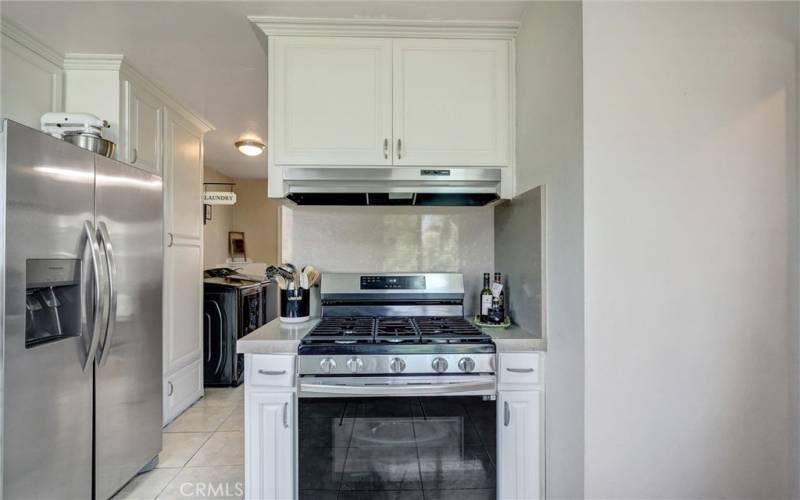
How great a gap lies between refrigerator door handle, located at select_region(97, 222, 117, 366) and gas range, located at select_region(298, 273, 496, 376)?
3.22 feet

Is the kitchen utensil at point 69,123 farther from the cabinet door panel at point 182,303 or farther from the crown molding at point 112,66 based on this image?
the cabinet door panel at point 182,303

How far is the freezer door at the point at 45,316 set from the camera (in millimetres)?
1282

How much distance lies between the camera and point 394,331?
1.58 meters

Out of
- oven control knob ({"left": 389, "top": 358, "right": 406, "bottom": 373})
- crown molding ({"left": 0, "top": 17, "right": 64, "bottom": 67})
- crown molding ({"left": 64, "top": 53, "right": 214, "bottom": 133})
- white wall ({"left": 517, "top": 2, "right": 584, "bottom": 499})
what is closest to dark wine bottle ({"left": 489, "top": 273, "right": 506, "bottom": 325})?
white wall ({"left": 517, "top": 2, "right": 584, "bottom": 499})

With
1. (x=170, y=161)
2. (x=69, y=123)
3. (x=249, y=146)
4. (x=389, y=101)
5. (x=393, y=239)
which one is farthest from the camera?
(x=249, y=146)

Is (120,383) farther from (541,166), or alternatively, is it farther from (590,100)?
(590,100)

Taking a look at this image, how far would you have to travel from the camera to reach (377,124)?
1.71 metres

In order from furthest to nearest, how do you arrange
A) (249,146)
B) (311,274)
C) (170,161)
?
(249,146) < (170,161) < (311,274)

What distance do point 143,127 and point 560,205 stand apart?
2656mm

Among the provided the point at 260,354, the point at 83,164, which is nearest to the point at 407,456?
the point at 260,354

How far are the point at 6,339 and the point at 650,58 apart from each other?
7.92ft

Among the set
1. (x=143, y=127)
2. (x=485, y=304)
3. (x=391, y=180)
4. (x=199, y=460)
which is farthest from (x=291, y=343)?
(x=143, y=127)

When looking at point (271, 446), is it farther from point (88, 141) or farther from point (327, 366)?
point (88, 141)

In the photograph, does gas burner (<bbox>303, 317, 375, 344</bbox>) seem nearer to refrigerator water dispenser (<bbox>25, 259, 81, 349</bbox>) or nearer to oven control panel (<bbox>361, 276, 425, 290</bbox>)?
oven control panel (<bbox>361, 276, 425, 290</bbox>)
